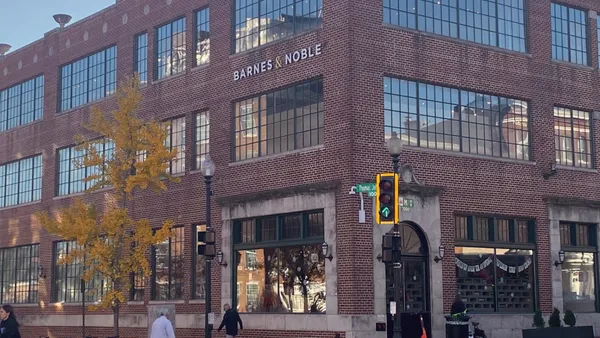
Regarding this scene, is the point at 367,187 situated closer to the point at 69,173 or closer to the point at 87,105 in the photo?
the point at 87,105

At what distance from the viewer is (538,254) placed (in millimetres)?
32656

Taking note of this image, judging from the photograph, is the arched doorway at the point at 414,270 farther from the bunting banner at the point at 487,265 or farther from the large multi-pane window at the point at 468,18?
the large multi-pane window at the point at 468,18

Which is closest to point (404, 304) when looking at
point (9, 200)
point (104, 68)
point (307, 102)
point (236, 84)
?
point (307, 102)

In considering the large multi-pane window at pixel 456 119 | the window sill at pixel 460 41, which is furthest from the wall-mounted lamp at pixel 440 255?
the window sill at pixel 460 41

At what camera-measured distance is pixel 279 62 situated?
103 ft

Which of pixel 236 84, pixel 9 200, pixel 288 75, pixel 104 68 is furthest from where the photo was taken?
pixel 9 200

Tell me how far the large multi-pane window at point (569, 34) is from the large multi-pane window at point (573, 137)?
2140 millimetres

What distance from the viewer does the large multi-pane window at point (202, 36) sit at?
1387 inches

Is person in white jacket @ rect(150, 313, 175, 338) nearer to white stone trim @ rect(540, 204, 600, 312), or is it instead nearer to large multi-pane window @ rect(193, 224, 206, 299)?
large multi-pane window @ rect(193, 224, 206, 299)

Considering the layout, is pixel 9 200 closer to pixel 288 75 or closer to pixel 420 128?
pixel 288 75

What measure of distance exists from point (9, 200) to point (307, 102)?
75.8 ft

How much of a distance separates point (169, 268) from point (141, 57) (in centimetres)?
924

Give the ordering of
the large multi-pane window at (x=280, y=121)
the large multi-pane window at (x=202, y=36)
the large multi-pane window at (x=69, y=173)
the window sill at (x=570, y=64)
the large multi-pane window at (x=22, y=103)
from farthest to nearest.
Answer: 1. the large multi-pane window at (x=22, y=103)
2. the large multi-pane window at (x=69, y=173)
3. the large multi-pane window at (x=202, y=36)
4. the window sill at (x=570, y=64)
5. the large multi-pane window at (x=280, y=121)

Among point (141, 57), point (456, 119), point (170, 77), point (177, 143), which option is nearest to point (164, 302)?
point (177, 143)
